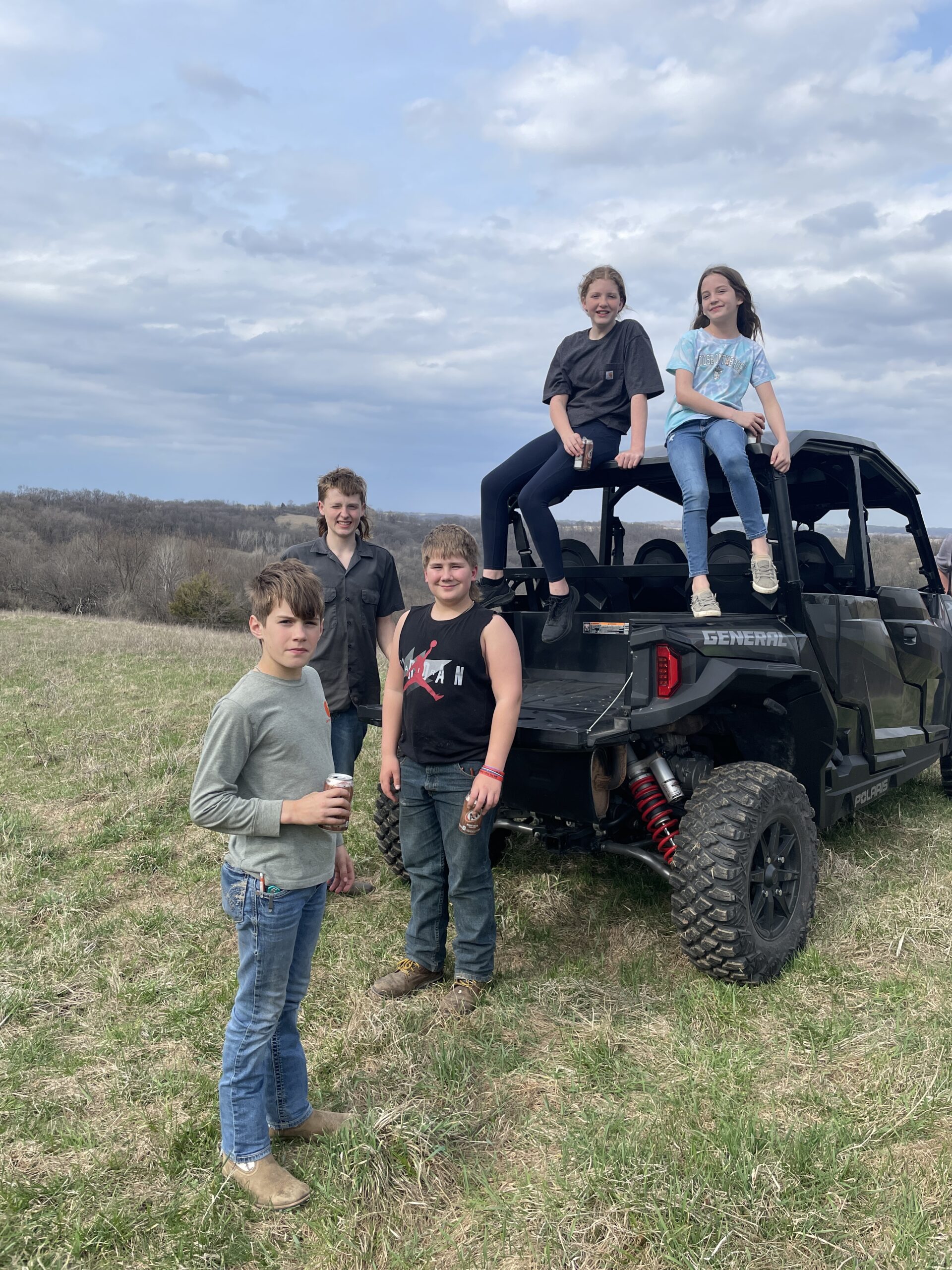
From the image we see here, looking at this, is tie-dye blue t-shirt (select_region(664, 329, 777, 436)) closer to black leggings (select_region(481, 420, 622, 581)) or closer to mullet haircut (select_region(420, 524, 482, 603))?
black leggings (select_region(481, 420, 622, 581))

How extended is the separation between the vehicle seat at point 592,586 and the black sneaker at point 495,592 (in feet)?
1.15

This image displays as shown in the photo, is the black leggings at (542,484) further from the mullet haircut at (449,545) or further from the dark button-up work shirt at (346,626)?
the mullet haircut at (449,545)

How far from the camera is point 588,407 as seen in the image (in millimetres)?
4445

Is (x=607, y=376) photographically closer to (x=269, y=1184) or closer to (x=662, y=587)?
(x=662, y=587)

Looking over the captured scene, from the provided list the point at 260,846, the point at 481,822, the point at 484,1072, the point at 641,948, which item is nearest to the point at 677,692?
the point at 481,822

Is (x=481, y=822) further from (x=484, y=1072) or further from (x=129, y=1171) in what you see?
(x=129, y=1171)

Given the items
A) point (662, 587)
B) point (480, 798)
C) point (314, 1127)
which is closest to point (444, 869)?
point (480, 798)

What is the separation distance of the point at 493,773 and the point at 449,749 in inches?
9.8

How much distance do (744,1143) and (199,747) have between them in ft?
19.7

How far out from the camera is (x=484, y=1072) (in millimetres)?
2979

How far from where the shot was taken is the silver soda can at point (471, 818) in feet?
10.5

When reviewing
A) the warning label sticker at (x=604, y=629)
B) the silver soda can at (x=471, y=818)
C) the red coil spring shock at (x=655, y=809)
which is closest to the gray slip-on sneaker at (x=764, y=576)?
the warning label sticker at (x=604, y=629)

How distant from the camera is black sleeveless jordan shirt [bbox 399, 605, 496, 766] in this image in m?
3.38

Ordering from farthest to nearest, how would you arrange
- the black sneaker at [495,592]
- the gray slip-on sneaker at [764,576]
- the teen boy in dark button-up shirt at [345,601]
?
the black sneaker at [495,592] → the teen boy in dark button-up shirt at [345,601] → the gray slip-on sneaker at [764,576]
